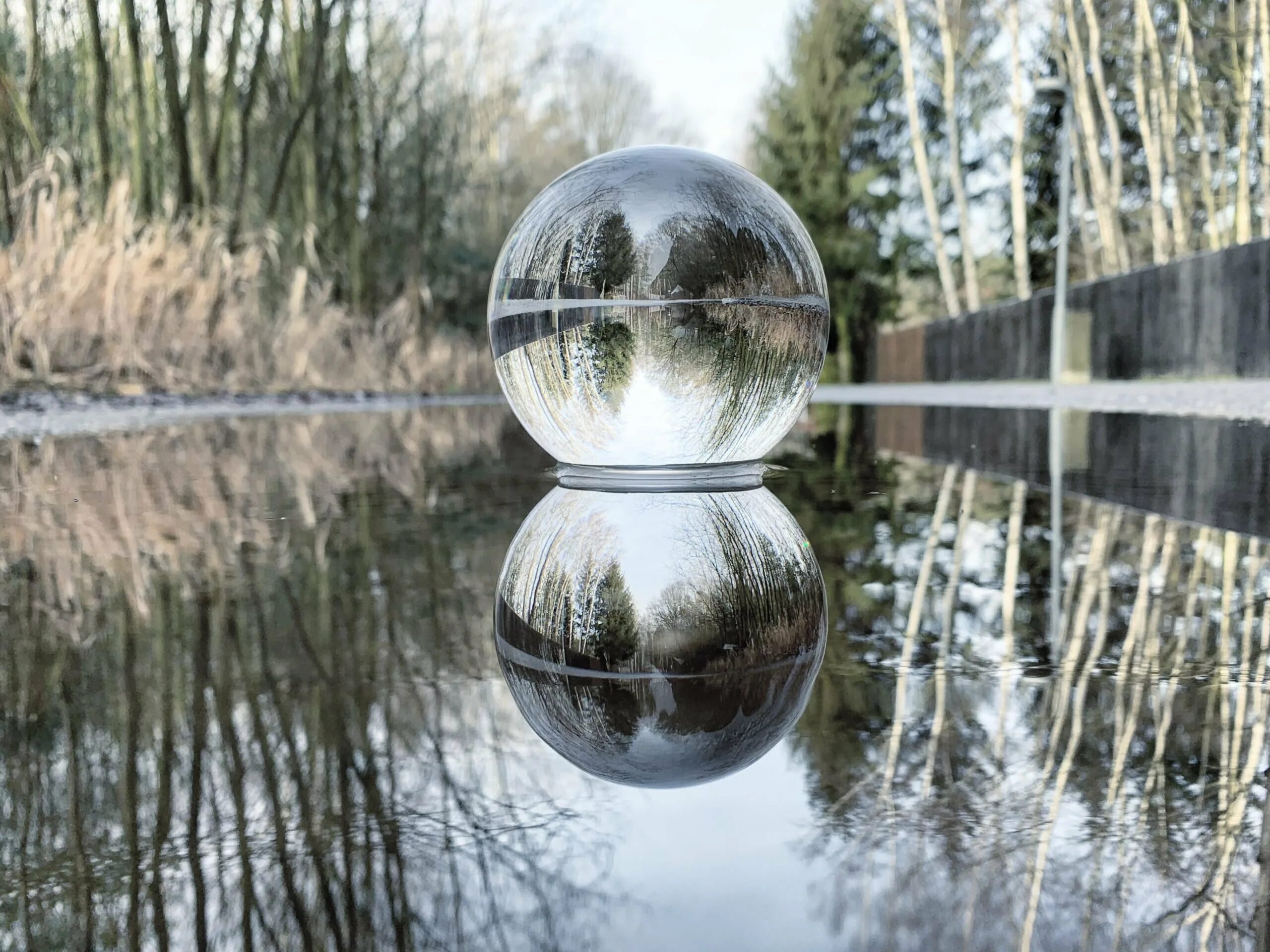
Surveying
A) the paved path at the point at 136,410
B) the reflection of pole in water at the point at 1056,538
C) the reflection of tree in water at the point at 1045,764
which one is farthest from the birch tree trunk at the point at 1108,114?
the reflection of tree in water at the point at 1045,764

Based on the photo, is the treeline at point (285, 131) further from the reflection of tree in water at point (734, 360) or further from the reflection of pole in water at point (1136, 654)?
the reflection of pole in water at point (1136, 654)

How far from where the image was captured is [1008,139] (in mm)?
24156

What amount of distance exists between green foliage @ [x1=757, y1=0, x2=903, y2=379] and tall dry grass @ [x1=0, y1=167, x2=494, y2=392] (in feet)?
65.3

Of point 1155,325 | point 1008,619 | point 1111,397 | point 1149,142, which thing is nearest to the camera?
point 1008,619

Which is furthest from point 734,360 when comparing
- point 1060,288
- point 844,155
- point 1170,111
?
point 844,155

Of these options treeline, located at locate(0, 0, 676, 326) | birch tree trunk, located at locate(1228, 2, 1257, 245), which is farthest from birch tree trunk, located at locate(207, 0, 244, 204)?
birch tree trunk, located at locate(1228, 2, 1257, 245)

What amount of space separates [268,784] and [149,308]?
904 cm

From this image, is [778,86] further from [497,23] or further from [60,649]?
[60,649]

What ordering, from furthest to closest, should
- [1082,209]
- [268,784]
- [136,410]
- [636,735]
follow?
[1082,209] → [136,410] → [636,735] → [268,784]

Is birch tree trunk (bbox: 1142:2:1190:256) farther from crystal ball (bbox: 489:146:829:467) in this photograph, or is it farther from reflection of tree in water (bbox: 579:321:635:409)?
reflection of tree in water (bbox: 579:321:635:409)

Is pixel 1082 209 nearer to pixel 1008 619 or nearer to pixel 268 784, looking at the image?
pixel 1008 619

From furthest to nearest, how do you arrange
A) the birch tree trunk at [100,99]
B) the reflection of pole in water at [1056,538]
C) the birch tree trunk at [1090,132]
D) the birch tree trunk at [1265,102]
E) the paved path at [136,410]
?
the birch tree trunk at [1090,132] → the birch tree trunk at [1265,102] → the birch tree trunk at [100,99] → the paved path at [136,410] → the reflection of pole in water at [1056,538]

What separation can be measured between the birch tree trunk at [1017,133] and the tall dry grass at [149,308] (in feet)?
47.3

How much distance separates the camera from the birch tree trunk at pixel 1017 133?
23.3 m
